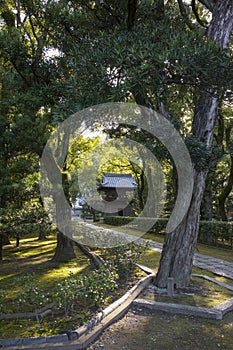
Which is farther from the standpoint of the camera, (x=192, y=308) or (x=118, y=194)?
(x=118, y=194)

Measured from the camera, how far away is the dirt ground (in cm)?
332

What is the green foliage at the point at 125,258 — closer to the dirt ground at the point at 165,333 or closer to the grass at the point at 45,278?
the grass at the point at 45,278

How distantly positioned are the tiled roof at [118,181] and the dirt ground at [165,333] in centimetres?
1817

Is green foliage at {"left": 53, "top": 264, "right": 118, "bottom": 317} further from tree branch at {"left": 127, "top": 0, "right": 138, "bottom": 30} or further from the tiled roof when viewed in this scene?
the tiled roof

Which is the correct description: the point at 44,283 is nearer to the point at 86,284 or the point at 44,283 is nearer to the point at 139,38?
the point at 86,284

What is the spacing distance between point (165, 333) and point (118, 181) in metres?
19.5

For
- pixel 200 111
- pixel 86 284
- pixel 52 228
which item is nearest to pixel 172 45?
pixel 200 111

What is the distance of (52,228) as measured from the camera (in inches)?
358

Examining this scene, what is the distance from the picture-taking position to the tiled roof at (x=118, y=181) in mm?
22453

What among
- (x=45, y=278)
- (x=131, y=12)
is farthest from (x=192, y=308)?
(x=131, y=12)

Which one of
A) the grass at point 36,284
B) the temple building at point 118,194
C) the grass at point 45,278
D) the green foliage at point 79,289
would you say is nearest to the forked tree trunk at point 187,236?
the grass at point 45,278

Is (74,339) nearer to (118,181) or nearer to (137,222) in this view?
(137,222)

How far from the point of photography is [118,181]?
910 inches

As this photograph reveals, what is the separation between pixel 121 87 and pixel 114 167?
2003 cm
